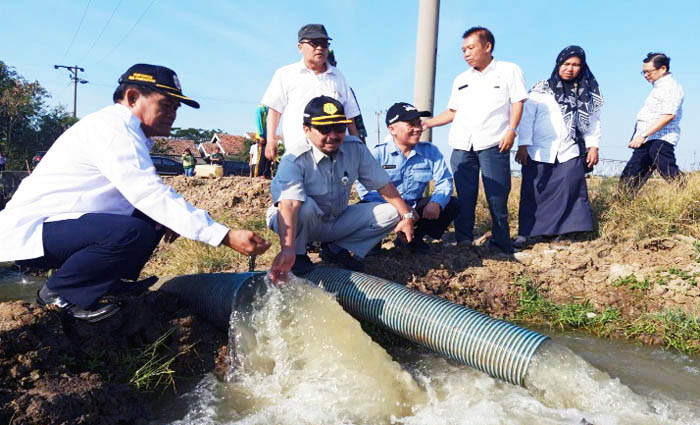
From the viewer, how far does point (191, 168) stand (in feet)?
55.7

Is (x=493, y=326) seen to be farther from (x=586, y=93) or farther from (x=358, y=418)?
(x=586, y=93)

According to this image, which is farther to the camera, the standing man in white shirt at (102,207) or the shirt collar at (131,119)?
the shirt collar at (131,119)

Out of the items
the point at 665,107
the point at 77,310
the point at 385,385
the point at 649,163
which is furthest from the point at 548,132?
the point at 77,310

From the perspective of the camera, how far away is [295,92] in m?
4.43

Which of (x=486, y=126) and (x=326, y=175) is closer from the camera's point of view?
(x=326, y=175)

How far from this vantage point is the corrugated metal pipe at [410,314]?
2.67 m

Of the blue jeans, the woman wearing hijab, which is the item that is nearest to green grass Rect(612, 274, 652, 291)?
the woman wearing hijab

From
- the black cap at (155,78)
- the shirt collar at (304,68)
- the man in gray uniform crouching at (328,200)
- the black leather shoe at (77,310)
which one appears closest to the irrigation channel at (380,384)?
the man in gray uniform crouching at (328,200)

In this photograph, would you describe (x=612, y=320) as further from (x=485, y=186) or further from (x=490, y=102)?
(x=490, y=102)

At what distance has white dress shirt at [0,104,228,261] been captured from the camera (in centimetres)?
246

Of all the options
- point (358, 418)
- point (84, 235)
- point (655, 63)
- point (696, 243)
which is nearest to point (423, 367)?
point (358, 418)

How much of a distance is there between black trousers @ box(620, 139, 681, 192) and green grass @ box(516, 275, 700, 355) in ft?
5.85

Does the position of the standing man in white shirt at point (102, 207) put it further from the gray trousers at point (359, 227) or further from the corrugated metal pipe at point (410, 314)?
the gray trousers at point (359, 227)

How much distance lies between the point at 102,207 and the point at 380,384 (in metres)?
1.73
